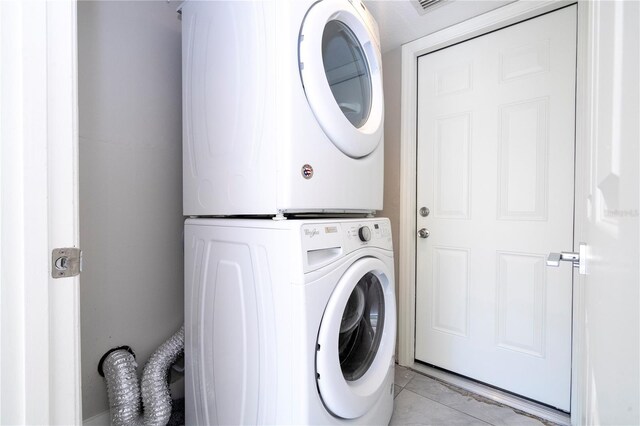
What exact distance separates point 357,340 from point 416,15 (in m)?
1.70

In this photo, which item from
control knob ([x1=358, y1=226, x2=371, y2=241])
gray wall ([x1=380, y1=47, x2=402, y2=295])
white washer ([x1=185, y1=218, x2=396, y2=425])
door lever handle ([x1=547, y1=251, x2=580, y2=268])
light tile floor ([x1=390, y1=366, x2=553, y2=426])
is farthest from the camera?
gray wall ([x1=380, y1=47, x2=402, y2=295])

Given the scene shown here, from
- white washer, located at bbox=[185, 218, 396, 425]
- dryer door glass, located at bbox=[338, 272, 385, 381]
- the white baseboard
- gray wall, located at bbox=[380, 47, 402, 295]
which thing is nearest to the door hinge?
white washer, located at bbox=[185, 218, 396, 425]

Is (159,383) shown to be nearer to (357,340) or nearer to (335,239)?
(357,340)

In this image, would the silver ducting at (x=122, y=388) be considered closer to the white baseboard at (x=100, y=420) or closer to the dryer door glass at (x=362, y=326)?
the white baseboard at (x=100, y=420)

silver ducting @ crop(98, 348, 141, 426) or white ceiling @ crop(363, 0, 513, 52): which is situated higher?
white ceiling @ crop(363, 0, 513, 52)

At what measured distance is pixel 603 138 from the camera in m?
0.35

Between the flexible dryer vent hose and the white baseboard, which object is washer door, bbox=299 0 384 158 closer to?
the flexible dryer vent hose

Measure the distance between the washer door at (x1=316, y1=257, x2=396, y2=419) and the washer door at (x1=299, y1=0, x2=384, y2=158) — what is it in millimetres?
483

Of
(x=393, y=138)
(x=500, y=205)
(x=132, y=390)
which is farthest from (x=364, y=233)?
(x=132, y=390)

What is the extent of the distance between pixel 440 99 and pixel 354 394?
64.1 inches

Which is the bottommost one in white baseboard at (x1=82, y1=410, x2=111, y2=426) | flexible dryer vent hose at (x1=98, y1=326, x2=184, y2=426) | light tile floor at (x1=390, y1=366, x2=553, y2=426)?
light tile floor at (x1=390, y1=366, x2=553, y2=426)

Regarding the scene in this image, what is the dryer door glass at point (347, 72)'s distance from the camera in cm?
107

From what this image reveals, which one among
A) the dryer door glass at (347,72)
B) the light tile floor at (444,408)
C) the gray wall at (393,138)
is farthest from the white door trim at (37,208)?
the gray wall at (393,138)

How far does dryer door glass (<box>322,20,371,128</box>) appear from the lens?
107 cm
